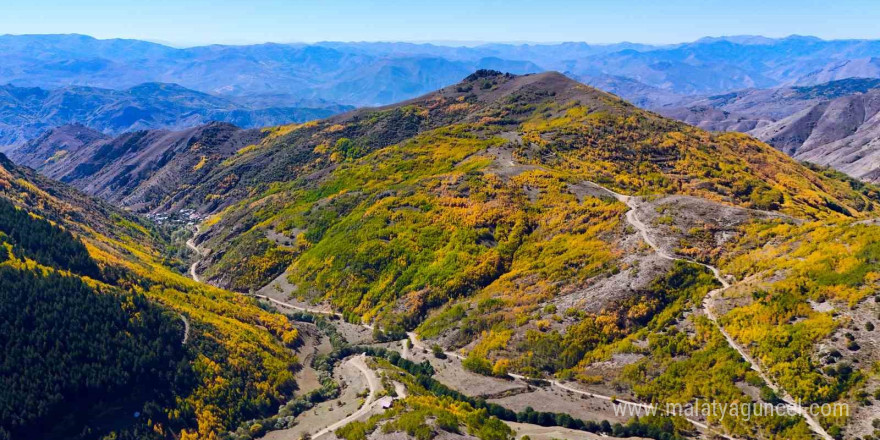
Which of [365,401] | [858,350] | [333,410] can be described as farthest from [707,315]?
[333,410]

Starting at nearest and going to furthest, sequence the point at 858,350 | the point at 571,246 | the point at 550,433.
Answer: the point at 858,350 → the point at 550,433 → the point at 571,246

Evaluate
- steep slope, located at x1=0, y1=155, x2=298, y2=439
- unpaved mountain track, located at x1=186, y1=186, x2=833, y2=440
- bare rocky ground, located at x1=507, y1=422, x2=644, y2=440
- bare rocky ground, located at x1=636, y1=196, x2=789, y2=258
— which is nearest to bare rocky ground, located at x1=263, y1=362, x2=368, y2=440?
unpaved mountain track, located at x1=186, y1=186, x2=833, y2=440

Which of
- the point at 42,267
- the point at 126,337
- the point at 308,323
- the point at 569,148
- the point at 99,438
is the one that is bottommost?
the point at 308,323

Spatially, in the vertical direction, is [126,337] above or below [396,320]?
above

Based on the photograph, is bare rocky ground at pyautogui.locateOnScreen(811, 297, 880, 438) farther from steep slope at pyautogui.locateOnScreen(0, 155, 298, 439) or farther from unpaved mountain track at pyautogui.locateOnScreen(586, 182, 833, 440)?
steep slope at pyautogui.locateOnScreen(0, 155, 298, 439)

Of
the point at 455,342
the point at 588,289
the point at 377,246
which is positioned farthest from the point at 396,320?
the point at 588,289

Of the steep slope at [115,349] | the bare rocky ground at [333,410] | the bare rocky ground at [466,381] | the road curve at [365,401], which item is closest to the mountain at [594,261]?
the bare rocky ground at [466,381]

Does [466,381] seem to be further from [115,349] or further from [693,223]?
[693,223]

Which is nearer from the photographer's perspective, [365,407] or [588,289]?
[365,407]

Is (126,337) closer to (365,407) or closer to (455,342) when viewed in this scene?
(365,407)
